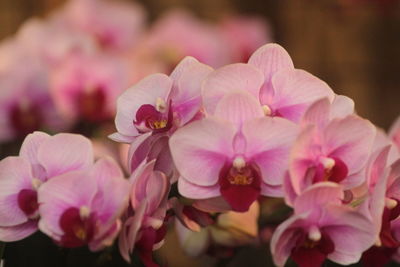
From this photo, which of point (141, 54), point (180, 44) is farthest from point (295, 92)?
point (180, 44)

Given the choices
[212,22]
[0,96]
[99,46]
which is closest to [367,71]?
[212,22]

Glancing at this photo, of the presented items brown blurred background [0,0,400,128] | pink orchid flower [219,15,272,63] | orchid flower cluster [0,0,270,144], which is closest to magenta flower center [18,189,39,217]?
orchid flower cluster [0,0,270,144]

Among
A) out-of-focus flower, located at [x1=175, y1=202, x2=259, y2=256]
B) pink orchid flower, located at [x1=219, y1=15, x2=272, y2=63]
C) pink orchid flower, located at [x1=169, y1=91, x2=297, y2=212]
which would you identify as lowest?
pink orchid flower, located at [x1=219, y1=15, x2=272, y2=63]

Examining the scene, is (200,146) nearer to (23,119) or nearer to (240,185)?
(240,185)

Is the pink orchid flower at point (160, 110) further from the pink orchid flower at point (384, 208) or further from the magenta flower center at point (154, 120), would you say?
the pink orchid flower at point (384, 208)

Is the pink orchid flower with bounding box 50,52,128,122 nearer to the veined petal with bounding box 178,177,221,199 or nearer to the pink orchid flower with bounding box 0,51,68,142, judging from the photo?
the pink orchid flower with bounding box 0,51,68,142

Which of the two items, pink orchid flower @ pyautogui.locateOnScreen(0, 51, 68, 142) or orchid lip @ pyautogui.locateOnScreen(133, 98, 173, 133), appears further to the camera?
pink orchid flower @ pyautogui.locateOnScreen(0, 51, 68, 142)

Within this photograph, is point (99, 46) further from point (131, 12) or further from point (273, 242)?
point (273, 242)

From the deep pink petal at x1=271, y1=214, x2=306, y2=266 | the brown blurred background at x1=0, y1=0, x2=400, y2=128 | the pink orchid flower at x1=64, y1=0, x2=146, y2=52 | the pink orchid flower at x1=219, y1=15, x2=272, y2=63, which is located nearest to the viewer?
the deep pink petal at x1=271, y1=214, x2=306, y2=266
